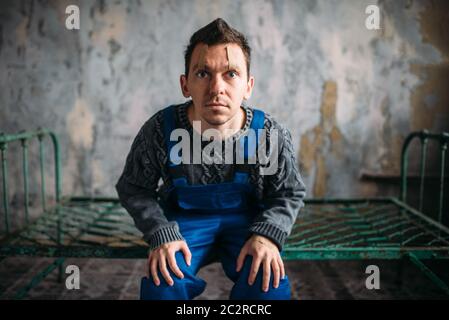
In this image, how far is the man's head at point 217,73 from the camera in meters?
1.71

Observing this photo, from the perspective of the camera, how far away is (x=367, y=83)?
3.42 meters

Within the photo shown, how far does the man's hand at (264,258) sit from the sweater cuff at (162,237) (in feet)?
0.91

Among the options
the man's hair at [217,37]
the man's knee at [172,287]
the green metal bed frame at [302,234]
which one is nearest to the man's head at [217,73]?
the man's hair at [217,37]

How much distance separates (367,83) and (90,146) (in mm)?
2316

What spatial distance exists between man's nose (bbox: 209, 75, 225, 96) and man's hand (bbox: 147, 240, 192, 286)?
618 millimetres

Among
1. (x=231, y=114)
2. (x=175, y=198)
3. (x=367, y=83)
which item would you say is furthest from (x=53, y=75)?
(x=367, y=83)

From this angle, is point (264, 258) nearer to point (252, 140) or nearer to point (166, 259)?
point (166, 259)

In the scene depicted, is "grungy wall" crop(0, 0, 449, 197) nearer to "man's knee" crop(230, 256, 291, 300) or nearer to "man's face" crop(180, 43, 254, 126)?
"man's face" crop(180, 43, 254, 126)

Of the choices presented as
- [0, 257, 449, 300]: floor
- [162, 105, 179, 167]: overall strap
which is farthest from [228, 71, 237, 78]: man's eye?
[0, 257, 449, 300]: floor

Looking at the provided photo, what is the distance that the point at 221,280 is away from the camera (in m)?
3.20

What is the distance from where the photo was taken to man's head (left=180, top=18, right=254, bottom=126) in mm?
1710

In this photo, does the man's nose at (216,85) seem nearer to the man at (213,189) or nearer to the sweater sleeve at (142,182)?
the man at (213,189)
